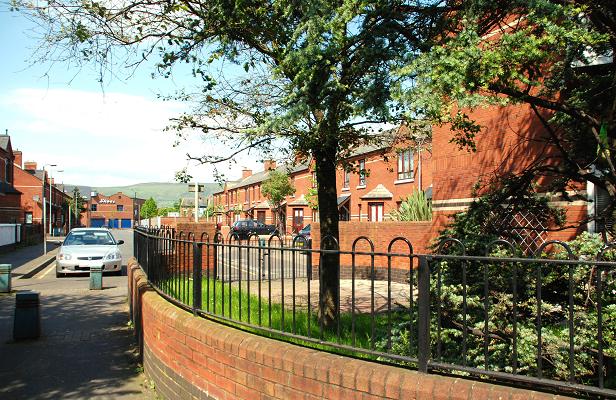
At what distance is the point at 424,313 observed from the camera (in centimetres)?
338

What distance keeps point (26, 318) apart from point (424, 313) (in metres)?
7.58

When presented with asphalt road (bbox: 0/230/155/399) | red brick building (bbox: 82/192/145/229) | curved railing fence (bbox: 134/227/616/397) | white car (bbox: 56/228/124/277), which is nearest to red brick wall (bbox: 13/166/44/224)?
white car (bbox: 56/228/124/277)

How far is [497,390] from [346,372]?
3.27 feet

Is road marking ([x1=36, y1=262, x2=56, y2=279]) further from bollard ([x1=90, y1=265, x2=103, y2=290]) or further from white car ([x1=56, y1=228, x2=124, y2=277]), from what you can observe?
bollard ([x1=90, y1=265, x2=103, y2=290])

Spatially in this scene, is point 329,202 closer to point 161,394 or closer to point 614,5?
point 161,394

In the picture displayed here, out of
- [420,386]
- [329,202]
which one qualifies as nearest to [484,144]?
[329,202]

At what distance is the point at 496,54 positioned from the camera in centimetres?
368

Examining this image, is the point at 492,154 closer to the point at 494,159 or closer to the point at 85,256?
the point at 494,159

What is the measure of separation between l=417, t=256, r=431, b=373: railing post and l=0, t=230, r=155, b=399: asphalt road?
397 cm

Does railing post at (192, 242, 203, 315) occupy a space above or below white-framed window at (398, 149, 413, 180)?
below

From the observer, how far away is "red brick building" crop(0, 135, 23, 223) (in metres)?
43.2

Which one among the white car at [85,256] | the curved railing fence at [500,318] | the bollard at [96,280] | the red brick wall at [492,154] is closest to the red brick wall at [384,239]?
the red brick wall at [492,154]

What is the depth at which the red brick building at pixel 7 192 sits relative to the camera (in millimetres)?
43250

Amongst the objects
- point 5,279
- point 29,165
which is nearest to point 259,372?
point 5,279
